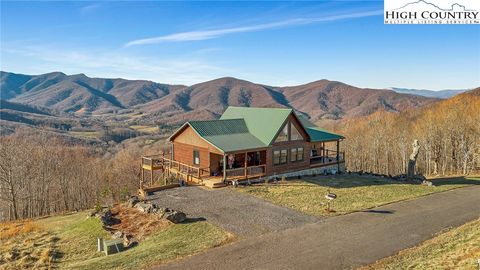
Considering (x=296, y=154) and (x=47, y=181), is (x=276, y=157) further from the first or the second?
(x=47, y=181)

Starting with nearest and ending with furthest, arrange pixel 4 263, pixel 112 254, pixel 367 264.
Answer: pixel 367 264 → pixel 112 254 → pixel 4 263

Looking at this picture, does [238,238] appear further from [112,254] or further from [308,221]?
[112,254]

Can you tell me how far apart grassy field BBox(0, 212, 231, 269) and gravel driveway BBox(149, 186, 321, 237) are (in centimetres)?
116

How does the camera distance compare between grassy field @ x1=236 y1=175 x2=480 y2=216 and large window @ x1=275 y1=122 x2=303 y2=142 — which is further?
large window @ x1=275 y1=122 x2=303 y2=142

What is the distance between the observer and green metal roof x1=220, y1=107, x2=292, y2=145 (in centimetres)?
2731

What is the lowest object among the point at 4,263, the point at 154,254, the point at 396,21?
the point at 4,263

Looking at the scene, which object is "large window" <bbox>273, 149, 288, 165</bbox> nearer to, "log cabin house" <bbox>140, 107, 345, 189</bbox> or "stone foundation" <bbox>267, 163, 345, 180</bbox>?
"log cabin house" <bbox>140, 107, 345, 189</bbox>

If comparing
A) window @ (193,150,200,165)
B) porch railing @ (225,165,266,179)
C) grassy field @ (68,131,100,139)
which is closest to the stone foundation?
porch railing @ (225,165,266,179)

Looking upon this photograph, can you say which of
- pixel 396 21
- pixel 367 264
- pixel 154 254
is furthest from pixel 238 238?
pixel 396 21

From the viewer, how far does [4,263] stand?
51.3 ft

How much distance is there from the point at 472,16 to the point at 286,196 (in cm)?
1639

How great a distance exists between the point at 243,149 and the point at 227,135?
2600 millimetres

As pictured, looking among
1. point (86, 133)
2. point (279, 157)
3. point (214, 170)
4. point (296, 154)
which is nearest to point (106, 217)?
point (214, 170)

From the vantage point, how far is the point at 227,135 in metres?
27.2
